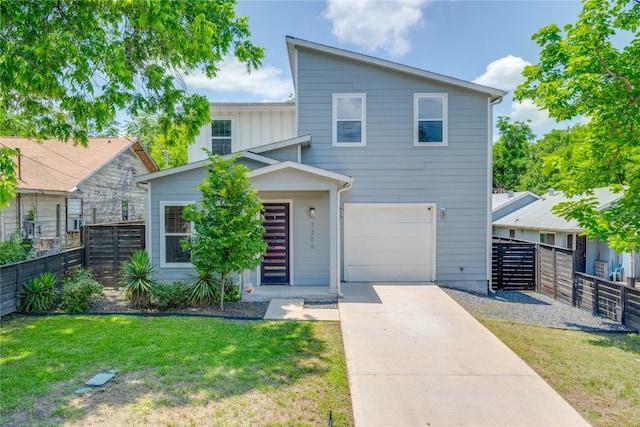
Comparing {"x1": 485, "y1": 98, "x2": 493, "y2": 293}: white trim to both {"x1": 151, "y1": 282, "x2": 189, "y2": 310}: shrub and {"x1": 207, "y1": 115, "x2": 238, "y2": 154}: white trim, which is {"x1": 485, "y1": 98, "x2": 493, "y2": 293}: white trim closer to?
{"x1": 207, "y1": 115, "x2": 238, "y2": 154}: white trim

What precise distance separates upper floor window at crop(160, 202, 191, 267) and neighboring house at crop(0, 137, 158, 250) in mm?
4108

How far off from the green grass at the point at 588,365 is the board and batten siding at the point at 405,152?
3.40 metres

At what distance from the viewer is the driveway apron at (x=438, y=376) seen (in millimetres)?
3607

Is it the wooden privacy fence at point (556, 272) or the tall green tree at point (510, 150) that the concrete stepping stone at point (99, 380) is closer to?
the wooden privacy fence at point (556, 272)

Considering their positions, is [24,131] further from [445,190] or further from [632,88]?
[632,88]

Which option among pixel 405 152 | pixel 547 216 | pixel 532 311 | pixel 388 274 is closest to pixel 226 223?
pixel 388 274

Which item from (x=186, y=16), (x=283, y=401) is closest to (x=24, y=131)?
(x=186, y=16)

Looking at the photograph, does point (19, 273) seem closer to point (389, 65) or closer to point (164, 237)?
point (164, 237)

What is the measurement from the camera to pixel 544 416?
11.8ft

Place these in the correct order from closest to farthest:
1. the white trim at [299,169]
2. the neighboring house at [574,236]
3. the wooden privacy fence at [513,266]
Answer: the white trim at [299,169] < the wooden privacy fence at [513,266] < the neighboring house at [574,236]

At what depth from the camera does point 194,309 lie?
24.6 feet

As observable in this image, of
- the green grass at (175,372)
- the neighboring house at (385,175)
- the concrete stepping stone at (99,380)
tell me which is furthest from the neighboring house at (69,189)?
the concrete stepping stone at (99,380)

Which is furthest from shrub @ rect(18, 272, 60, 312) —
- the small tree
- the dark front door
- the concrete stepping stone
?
the dark front door

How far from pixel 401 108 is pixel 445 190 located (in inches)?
99.5
